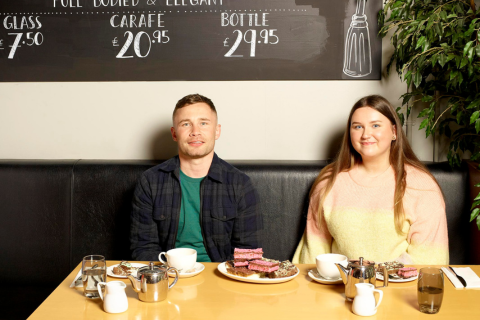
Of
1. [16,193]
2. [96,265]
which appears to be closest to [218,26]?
[16,193]

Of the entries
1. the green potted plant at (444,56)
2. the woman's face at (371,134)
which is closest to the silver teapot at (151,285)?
the woman's face at (371,134)

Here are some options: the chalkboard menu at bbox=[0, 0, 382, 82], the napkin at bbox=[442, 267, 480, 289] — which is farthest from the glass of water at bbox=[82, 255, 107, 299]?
the chalkboard menu at bbox=[0, 0, 382, 82]

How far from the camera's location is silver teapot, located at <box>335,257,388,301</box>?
1289 mm

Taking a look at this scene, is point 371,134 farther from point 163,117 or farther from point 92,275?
point 92,275

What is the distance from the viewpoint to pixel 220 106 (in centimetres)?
258

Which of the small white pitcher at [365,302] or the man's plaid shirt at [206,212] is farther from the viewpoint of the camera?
the man's plaid shirt at [206,212]

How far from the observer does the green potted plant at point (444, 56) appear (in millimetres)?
2029

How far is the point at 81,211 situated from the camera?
92.9 inches

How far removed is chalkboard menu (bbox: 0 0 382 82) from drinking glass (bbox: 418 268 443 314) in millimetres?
1476

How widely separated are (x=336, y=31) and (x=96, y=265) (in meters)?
1.75

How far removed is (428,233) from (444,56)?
761 millimetres

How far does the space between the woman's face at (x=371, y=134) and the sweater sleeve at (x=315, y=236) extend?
0.27 m

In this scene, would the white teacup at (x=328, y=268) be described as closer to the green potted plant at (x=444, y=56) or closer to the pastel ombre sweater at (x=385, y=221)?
the pastel ombre sweater at (x=385, y=221)

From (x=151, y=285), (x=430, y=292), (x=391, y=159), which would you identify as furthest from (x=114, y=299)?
(x=391, y=159)
